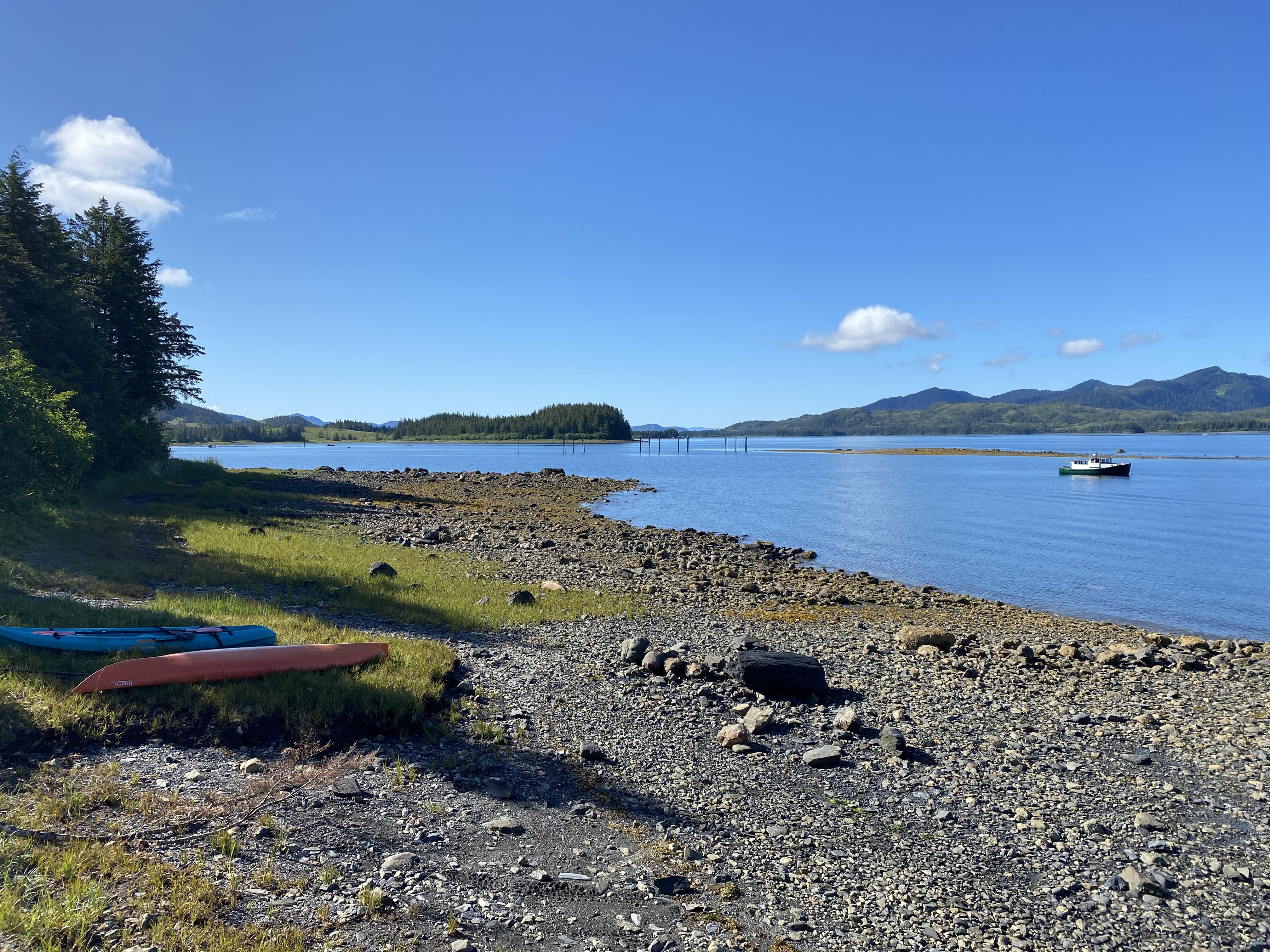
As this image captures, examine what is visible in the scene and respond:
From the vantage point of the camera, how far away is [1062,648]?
736 inches

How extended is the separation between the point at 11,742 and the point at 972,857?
12.3 meters

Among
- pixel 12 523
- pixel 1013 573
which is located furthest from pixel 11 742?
pixel 1013 573

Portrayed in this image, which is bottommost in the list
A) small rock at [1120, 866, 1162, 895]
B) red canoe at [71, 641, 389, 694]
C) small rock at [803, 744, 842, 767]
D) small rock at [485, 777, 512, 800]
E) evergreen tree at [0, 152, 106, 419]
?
small rock at [1120, 866, 1162, 895]

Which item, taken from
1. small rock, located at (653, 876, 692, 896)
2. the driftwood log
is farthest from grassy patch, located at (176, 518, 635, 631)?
small rock, located at (653, 876, 692, 896)

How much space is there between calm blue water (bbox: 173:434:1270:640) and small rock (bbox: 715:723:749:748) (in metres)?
20.2

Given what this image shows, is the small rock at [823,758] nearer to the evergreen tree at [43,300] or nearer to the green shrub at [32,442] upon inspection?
the green shrub at [32,442]

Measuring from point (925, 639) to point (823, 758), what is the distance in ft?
30.3

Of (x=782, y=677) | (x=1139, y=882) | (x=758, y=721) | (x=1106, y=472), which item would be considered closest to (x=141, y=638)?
(x=758, y=721)

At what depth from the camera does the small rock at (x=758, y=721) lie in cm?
1218

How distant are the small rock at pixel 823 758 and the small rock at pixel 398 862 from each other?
629cm

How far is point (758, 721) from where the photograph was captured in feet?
40.3

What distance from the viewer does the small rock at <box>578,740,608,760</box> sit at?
1097 centimetres

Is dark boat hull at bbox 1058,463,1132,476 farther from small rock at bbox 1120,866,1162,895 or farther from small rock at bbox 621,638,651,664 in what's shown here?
small rock at bbox 1120,866,1162,895

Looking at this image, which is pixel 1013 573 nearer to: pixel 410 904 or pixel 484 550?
pixel 484 550
